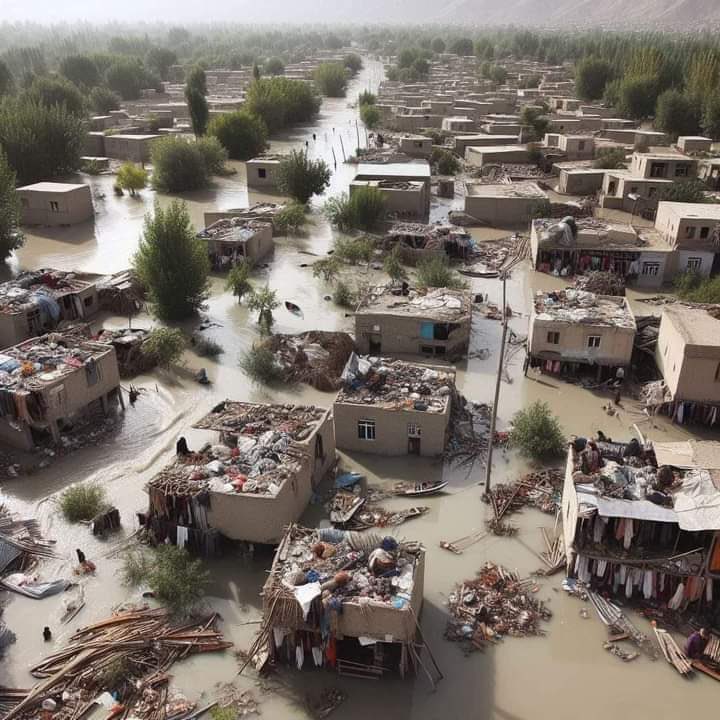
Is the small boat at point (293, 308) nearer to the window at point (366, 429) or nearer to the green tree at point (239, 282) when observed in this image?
the green tree at point (239, 282)

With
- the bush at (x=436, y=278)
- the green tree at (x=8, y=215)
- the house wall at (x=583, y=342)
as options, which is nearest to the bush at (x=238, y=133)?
the green tree at (x=8, y=215)

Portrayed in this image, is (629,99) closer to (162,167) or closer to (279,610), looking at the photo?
(162,167)

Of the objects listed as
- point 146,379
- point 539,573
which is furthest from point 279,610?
point 146,379

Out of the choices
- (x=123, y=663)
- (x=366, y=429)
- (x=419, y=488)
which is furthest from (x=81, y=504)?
(x=419, y=488)

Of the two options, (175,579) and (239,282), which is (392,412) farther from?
(239,282)

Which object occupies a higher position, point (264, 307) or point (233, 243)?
point (233, 243)

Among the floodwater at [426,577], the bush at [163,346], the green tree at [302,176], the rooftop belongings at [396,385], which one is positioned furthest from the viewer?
the green tree at [302,176]

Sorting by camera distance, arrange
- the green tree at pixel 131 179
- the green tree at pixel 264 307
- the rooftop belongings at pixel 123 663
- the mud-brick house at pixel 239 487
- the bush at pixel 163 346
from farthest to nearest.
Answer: the green tree at pixel 131 179 → the green tree at pixel 264 307 → the bush at pixel 163 346 → the mud-brick house at pixel 239 487 → the rooftop belongings at pixel 123 663
